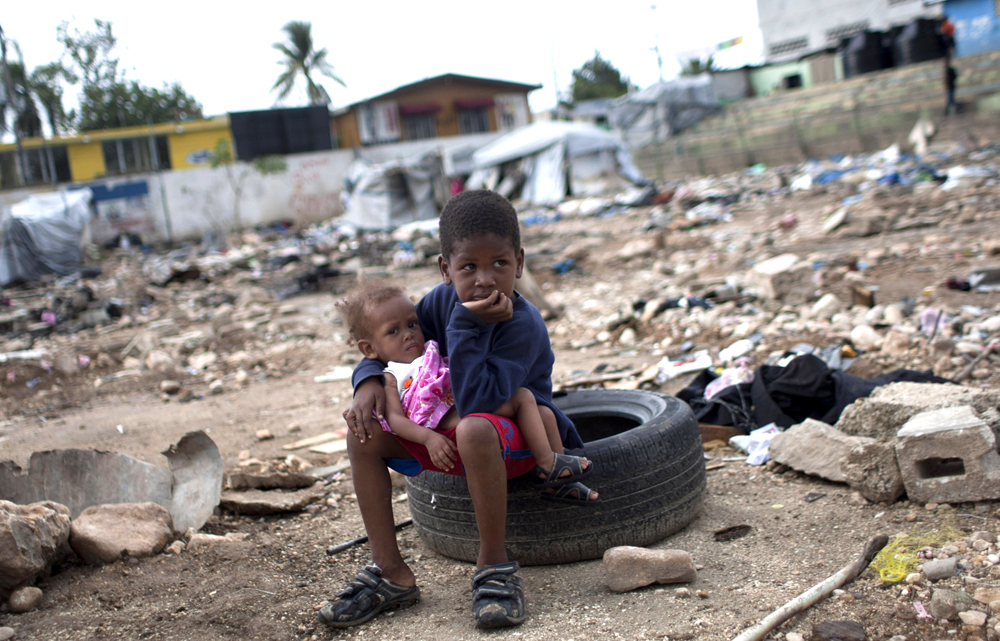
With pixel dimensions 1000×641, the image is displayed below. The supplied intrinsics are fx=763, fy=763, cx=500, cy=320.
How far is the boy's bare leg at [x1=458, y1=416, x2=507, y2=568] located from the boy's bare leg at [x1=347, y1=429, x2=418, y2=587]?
10.7 inches

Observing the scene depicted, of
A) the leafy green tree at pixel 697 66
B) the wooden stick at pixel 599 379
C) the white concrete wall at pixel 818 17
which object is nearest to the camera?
the wooden stick at pixel 599 379

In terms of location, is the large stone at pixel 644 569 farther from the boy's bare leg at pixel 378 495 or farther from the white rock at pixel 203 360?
the white rock at pixel 203 360

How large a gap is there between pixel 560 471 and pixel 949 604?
101 centimetres

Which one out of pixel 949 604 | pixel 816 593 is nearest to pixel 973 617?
pixel 949 604

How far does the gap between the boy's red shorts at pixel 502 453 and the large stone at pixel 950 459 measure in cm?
131

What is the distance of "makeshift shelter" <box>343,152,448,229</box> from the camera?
21438 millimetres

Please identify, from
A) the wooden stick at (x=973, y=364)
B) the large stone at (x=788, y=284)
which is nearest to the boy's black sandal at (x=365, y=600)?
the wooden stick at (x=973, y=364)

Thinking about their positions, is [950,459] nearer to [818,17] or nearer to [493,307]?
[493,307]

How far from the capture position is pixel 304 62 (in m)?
37.7

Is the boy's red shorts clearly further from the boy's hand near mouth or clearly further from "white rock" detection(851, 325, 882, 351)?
"white rock" detection(851, 325, 882, 351)

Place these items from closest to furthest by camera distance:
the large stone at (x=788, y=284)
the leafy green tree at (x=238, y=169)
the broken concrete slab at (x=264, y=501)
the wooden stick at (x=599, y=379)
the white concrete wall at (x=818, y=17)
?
the broken concrete slab at (x=264, y=501), the wooden stick at (x=599, y=379), the large stone at (x=788, y=284), the leafy green tree at (x=238, y=169), the white concrete wall at (x=818, y=17)

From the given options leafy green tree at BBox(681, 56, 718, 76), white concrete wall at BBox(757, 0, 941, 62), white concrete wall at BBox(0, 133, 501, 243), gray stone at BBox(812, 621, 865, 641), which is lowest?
gray stone at BBox(812, 621, 865, 641)

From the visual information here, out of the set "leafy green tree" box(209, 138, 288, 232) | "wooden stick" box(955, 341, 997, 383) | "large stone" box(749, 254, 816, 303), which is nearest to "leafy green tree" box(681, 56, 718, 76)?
"leafy green tree" box(209, 138, 288, 232)

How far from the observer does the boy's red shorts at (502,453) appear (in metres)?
2.09
